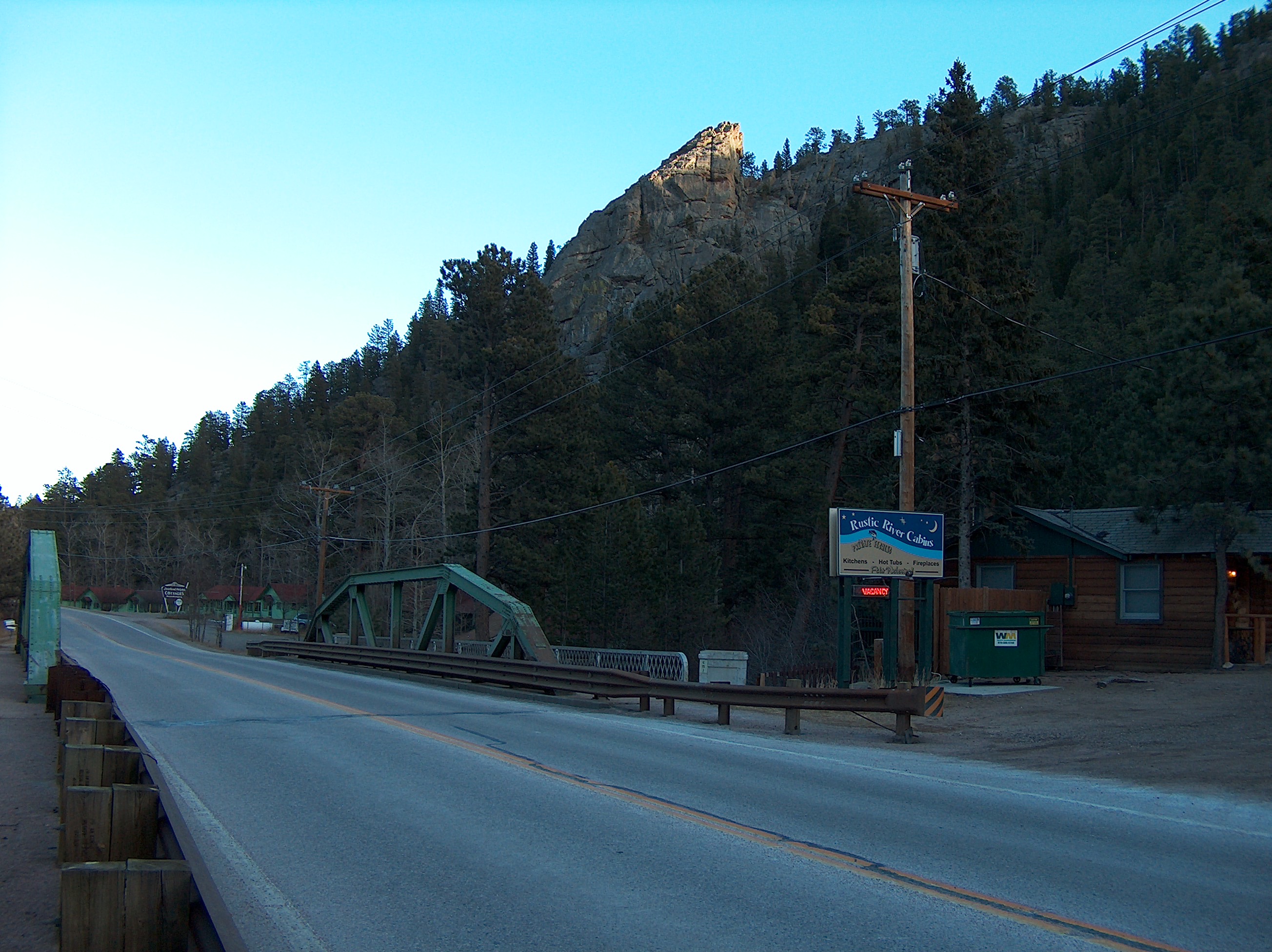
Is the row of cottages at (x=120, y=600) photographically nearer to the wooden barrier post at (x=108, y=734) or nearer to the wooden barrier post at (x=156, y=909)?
the wooden barrier post at (x=108, y=734)

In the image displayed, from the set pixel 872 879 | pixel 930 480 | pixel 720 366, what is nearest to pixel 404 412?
pixel 720 366

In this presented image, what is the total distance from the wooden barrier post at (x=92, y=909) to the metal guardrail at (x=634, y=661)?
17696mm

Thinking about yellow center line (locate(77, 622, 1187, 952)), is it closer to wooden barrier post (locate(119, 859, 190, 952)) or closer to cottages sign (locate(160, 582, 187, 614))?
wooden barrier post (locate(119, 859, 190, 952))

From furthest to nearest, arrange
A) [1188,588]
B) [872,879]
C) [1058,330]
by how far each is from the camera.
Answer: [1058,330] < [1188,588] < [872,879]

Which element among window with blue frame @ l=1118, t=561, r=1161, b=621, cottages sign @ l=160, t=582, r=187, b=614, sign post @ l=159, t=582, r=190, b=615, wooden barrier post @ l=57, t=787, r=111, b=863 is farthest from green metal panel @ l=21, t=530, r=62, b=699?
cottages sign @ l=160, t=582, r=187, b=614

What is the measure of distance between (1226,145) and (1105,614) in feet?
290

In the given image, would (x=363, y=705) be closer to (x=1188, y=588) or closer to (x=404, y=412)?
(x=1188, y=588)

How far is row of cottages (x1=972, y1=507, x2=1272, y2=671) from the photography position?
23.8 metres

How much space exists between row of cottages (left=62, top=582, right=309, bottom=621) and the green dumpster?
2913 inches

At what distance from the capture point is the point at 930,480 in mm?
29328

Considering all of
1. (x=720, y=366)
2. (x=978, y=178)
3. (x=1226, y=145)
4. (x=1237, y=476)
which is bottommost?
(x=1237, y=476)

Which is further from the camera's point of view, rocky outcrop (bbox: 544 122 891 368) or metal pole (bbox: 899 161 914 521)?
rocky outcrop (bbox: 544 122 891 368)

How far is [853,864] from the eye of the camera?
6.76 metres

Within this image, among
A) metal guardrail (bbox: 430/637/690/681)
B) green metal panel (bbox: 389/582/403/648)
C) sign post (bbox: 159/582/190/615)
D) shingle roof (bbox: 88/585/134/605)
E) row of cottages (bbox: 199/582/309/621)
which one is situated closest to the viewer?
metal guardrail (bbox: 430/637/690/681)
